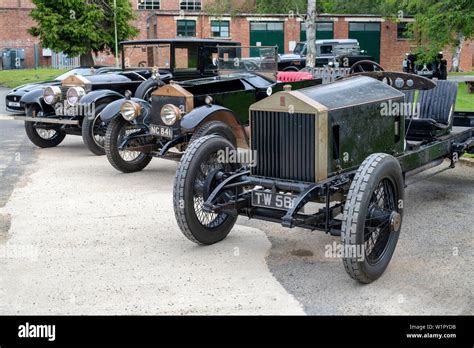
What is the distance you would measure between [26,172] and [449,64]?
1178 inches

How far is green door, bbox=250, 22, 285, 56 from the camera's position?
3472 cm

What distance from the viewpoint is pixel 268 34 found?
3484 cm

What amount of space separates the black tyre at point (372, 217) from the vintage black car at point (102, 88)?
223 inches

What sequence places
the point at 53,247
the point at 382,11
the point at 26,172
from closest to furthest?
the point at 53,247, the point at 26,172, the point at 382,11

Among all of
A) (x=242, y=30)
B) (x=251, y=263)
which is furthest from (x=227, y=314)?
(x=242, y=30)

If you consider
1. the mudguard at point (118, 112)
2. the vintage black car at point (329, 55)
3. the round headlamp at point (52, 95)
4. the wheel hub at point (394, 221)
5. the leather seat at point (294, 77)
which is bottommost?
the wheel hub at point (394, 221)

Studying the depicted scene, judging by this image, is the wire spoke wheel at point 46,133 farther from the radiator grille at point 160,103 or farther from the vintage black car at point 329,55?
the vintage black car at point 329,55

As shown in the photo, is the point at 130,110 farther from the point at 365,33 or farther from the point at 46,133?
the point at 365,33

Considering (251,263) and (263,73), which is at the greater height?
(263,73)

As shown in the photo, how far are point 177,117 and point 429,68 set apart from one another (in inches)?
583

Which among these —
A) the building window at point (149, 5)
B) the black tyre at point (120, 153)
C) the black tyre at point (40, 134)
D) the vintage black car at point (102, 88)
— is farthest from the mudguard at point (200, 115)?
the building window at point (149, 5)

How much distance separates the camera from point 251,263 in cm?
526

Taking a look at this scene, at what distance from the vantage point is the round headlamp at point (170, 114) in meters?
8.30
